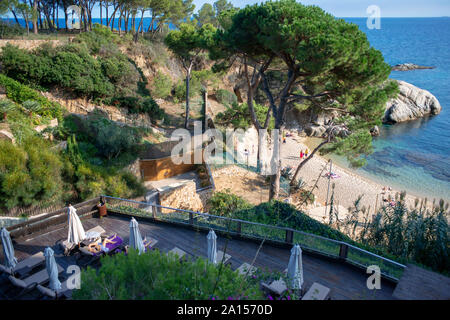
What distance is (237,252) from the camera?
7.67 meters

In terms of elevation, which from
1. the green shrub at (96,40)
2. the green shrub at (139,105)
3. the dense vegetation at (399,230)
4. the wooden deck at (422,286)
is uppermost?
the green shrub at (96,40)

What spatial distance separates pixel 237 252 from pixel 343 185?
62.7ft

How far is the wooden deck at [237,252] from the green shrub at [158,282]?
9.96ft

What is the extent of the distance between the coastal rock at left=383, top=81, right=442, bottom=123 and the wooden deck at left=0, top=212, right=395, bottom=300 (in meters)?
41.9

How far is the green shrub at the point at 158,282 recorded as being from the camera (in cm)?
369

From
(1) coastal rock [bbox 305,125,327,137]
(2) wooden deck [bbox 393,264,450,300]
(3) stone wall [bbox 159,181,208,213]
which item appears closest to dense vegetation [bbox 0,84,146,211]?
(3) stone wall [bbox 159,181,208,213]

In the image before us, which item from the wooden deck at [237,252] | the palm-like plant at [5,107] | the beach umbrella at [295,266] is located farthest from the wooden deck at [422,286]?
the palm-like plant at [5,107]

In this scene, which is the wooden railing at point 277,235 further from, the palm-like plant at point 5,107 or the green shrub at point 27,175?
the palm-like plant at point 5,107

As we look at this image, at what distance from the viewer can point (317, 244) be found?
287 inches

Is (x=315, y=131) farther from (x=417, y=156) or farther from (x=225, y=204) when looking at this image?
(x=225, y=204)

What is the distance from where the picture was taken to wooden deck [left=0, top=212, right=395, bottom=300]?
20.7 ft

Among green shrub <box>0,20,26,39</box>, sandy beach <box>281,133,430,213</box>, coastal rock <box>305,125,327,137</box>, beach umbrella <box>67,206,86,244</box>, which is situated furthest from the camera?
coastal rock <box>305,125,327,137</box>

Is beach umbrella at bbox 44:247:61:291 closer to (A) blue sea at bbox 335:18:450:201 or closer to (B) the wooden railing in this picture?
(B) the wooden railing

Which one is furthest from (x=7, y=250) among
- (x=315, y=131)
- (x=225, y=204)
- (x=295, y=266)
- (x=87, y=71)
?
(x=315, y=131)
